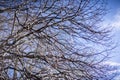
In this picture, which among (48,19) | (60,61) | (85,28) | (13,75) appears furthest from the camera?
(85,28)

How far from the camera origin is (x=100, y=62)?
9.81 m

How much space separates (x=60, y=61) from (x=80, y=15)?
7.47 ft

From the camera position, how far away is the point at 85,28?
34.3 ft

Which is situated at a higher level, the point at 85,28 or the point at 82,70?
the point at 85,28

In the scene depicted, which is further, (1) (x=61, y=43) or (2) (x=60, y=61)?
(1) (x=61, y=43)

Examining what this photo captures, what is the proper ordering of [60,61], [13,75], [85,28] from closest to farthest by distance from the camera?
[13,75] < [60,61] < [85,28]

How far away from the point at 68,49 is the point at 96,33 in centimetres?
157

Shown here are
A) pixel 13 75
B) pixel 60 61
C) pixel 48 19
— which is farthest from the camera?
pixel 48 19

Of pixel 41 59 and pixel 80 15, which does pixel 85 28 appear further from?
pixel 41 59

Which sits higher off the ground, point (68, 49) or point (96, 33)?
point (96, 33)

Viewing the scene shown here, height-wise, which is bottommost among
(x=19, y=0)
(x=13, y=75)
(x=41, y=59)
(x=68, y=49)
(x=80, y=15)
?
(x=13, y=75)

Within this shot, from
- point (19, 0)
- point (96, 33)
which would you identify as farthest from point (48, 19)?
point (96, 33)

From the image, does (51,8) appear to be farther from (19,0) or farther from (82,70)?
(82,70)

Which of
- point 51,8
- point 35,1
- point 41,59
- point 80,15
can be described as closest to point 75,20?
point 80,15
